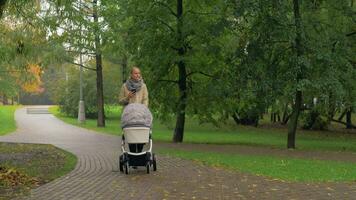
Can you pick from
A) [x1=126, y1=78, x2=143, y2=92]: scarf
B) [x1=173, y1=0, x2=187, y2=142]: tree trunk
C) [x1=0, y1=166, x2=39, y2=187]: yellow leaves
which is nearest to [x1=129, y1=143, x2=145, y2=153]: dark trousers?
[x1=126, y1=78, x2=143, y2=92]: scarf

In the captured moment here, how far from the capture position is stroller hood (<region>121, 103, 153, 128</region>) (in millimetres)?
11586

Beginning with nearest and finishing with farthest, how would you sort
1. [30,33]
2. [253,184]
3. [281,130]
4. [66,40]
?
[253,184] → [30,33] → [66,40] → [281,130]

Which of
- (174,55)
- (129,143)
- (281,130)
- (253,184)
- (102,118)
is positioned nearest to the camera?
(253,184)

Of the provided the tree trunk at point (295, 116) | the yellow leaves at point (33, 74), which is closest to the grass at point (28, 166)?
the yellow leaves at point (33, 74)

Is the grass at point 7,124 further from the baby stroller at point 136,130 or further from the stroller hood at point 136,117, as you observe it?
the stroller hood at point 136,117

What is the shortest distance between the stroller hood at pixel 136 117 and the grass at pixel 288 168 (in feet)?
9.41

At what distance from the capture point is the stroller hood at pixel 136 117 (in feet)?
38.0

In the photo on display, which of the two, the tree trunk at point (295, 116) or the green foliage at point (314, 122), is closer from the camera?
the tree trunk at point (295, 116)

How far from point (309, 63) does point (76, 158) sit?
8382 millimetres

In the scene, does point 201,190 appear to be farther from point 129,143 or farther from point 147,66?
point 147,66

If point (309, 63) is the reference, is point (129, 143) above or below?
below

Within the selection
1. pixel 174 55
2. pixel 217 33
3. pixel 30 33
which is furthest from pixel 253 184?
pixel 174 55

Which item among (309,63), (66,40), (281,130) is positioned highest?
(66,40)

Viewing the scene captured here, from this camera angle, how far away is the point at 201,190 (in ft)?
33.0
